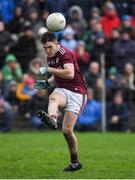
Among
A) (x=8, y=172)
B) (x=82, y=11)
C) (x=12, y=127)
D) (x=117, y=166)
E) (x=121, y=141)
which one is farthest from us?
(x=82, y=11)

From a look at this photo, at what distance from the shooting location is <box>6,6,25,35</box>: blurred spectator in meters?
21.6

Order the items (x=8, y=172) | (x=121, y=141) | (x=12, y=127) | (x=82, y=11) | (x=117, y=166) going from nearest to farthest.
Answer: (x=8, y=172) → (x=117, y=166) → (x=121, y=141) → (x=12, y=127) → (x=82, y=11)

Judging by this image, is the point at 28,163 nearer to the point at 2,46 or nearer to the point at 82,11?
the point at 2,46

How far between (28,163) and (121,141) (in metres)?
5.20

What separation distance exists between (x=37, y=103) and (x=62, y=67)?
9.06 metres

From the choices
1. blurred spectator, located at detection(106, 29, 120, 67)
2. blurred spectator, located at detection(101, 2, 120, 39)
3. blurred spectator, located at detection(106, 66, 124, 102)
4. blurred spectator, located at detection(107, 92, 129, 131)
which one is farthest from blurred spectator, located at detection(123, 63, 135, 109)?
blurred spectator, located at detection(101, 2, 120, 39)

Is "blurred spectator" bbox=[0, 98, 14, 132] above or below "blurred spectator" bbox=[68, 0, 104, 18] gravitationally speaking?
below

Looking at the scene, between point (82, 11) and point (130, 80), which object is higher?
point (82, 11)

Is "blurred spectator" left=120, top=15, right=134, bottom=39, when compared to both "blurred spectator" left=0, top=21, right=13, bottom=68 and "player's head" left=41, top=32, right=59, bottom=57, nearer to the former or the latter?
"blurred spectator" left=0, top=21, right=13, bottom=68

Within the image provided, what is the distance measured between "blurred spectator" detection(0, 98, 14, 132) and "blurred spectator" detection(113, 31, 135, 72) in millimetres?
3582

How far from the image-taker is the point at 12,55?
2012 cm

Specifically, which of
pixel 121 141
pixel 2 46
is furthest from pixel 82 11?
pixel 121 141

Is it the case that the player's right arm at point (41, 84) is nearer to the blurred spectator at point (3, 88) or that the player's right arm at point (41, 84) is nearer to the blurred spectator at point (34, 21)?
the blurred spectator at point (3, 88)

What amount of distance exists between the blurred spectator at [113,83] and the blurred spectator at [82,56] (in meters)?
0.73
